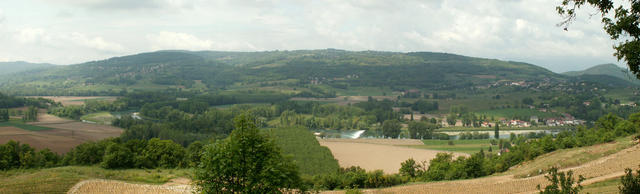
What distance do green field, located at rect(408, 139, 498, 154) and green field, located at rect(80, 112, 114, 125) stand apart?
92.1 m

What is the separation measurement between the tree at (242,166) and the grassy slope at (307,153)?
75.7 ft

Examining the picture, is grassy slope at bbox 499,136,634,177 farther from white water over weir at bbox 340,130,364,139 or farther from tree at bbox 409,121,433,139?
white water over weir at bbox 340,130,364,139

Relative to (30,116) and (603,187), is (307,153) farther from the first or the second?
(30,116)

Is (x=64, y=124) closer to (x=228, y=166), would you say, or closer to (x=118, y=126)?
(x=118, y=126)

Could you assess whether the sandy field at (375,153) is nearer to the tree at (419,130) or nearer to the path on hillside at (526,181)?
the tree at (419,130)

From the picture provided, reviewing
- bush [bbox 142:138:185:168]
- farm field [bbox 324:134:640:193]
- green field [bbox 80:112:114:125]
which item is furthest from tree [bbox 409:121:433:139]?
green field [bbox 80:112:114:125]

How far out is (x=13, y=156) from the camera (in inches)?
1935

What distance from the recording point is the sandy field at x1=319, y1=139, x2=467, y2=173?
69.8m

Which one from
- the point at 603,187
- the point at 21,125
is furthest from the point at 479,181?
the point at 21,125

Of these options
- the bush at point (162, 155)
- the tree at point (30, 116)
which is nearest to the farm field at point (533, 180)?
the bush at point (162, 155)

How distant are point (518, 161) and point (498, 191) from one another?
842 inches

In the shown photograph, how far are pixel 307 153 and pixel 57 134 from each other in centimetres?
6111

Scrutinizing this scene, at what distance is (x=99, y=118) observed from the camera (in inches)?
4943

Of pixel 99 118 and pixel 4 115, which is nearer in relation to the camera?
pixel 4 115
